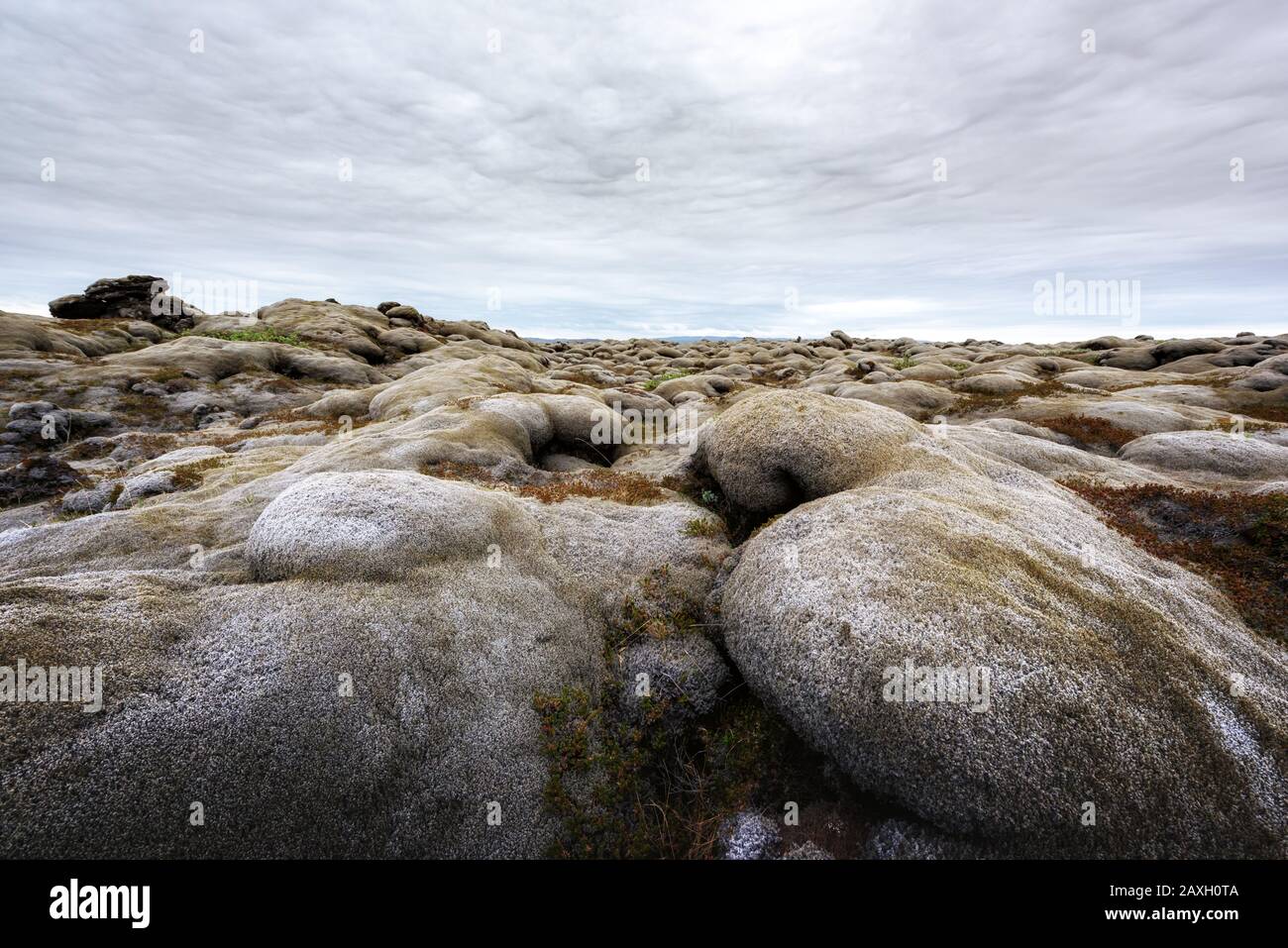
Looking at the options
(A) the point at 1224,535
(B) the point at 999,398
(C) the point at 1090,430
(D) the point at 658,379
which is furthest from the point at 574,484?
(D) the point at 658,379

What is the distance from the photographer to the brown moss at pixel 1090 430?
27569 mm

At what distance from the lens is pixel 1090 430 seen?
28.6m

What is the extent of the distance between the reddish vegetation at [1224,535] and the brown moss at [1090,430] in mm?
11127

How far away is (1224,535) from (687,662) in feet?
49.8

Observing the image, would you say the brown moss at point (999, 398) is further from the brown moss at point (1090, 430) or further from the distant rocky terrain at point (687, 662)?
the distant rocky terrain at point (687, 662)

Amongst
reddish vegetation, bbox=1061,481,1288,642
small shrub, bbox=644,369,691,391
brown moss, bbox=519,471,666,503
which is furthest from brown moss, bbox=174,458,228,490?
small shrub, bbox=644,369,691,391

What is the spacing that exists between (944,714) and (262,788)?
10172 mm

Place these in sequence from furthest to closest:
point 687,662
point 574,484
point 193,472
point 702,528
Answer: point 193,472
point 574,484
point 702,528
point 687,662

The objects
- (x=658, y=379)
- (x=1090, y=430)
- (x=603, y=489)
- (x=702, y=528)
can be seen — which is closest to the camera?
(x=702, y=528)

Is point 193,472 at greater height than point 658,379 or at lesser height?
lesser

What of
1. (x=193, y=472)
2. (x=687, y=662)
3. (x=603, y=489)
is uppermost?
(x=193, y=472)

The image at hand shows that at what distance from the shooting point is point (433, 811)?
888 cm

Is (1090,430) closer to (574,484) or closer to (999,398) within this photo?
(999,398)
